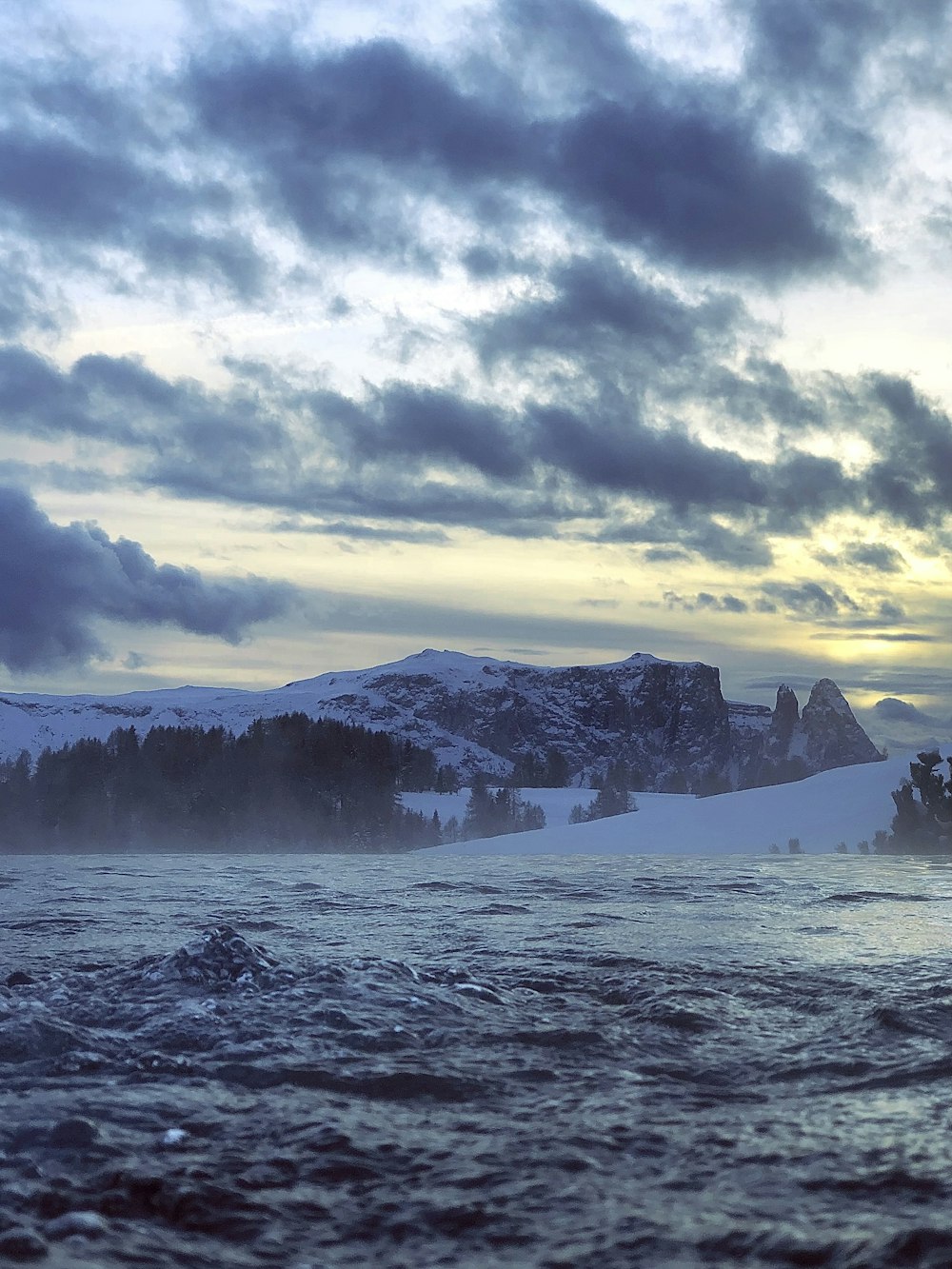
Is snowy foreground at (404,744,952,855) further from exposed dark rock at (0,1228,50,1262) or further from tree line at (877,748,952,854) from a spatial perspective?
exposed dark rock at (0,1228,50,1262)

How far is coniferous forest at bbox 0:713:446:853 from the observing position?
12331 cm

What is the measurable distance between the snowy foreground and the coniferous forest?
74.8m

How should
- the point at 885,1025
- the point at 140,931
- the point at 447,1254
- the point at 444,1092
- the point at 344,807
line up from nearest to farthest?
the point at 447,1254
the point at 444,1092
the point at 885,1025
the point at 140,931
the point at 344,807

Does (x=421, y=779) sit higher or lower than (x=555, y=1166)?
lower

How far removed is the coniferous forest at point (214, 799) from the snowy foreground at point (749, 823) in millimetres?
74778

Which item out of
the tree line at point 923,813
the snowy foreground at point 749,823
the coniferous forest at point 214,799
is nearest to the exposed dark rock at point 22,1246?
the snowy foreground at point 749,823

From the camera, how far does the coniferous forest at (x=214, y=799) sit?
123m

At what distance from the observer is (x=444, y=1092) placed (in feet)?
18.3

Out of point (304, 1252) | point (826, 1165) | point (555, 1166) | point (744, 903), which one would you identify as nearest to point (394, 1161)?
point (555, 1166)

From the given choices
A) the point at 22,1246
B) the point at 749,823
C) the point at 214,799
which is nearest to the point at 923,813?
the point at 749,823

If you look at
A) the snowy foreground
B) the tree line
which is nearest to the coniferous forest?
the snowy foreground

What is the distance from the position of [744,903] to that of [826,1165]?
42.5 ft

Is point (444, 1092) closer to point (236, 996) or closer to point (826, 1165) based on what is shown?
point (826, 1165)

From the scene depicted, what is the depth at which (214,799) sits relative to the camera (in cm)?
12481
